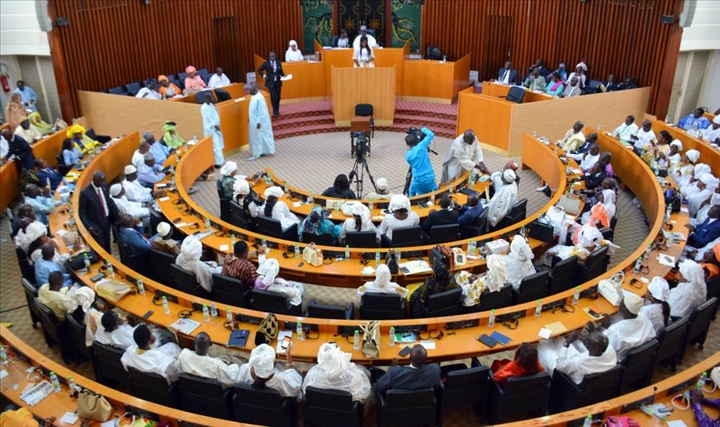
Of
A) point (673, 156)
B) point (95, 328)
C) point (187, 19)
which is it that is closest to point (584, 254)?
point (673, 156)

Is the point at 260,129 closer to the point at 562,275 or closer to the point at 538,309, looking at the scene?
the point at 562,275

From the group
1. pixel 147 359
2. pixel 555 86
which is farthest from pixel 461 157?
pixel 147 359

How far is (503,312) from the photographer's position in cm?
661

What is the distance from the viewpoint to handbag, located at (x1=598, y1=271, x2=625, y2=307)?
6.89 m

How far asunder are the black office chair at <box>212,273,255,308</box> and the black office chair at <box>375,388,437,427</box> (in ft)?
7.42

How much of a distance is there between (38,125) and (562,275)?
37.3 feet

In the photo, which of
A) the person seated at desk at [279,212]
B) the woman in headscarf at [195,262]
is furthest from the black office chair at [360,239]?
the woman in headscarf at [195,262]

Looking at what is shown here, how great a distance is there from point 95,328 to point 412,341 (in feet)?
11.1

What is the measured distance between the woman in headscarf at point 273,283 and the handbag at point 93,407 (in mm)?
2212

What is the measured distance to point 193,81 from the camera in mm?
15672

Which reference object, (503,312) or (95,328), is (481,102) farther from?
(95,328)

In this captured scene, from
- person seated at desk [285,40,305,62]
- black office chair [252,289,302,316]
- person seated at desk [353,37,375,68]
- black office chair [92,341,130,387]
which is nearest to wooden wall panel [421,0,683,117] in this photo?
person seated at desk [353,37,375,68]

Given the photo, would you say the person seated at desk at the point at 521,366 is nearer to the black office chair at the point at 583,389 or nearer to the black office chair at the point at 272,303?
the black office chair at the point at 583,389

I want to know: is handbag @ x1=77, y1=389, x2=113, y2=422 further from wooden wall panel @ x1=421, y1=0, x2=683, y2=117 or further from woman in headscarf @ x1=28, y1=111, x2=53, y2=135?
wooden wall panel @ x1=421, y1=0, x2=683, y2=117
